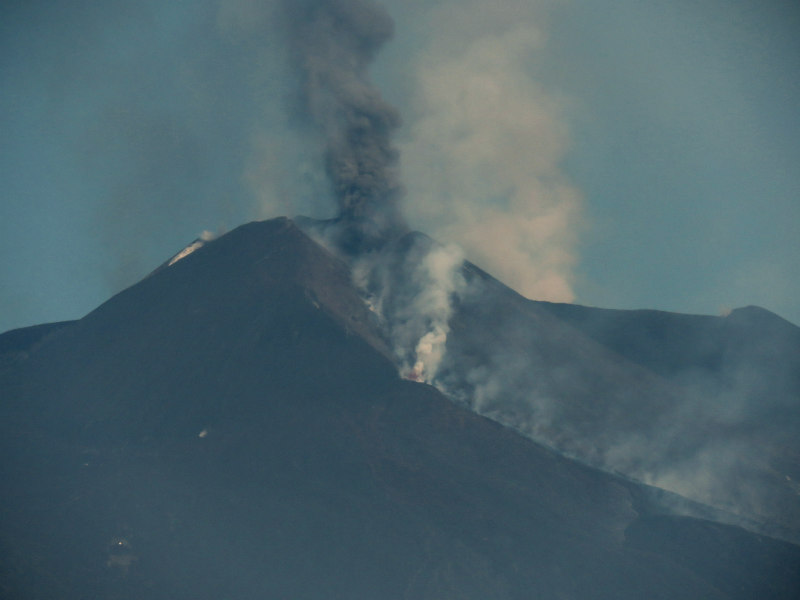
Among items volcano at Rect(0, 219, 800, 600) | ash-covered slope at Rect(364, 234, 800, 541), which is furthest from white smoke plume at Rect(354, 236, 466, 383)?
volcano at Rect(0, 219, 800, 600)

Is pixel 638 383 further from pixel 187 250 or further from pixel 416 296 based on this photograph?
pixel 187 250

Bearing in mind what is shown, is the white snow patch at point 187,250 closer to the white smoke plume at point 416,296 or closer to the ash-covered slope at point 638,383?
the white smoke plume at point 416,296

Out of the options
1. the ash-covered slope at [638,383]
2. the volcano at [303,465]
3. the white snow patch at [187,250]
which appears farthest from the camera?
the white snow patch at [187,250]

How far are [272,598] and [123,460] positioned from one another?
854 inches

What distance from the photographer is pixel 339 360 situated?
3295 inches

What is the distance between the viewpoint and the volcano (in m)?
62.8

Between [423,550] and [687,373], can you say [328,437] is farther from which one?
[687,373]

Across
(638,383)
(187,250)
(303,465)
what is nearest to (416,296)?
(638,383)

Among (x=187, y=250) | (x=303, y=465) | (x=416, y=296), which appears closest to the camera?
(x=303, y=465)

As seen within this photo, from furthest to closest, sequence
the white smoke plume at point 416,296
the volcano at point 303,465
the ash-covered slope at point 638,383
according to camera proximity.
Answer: the white smoke plume at point 416,296, the ash-covered slope at point 638,383, the volcano at point 303,465

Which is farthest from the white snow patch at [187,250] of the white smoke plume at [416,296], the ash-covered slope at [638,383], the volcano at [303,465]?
the ash-covered slope at [638,383]

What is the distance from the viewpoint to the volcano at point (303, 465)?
206 ft

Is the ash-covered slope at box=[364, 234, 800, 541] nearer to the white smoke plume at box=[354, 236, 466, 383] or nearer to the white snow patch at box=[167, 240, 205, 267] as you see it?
the white smoke plume at box=[354, 236, 466, 383]

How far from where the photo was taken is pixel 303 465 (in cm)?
7225
